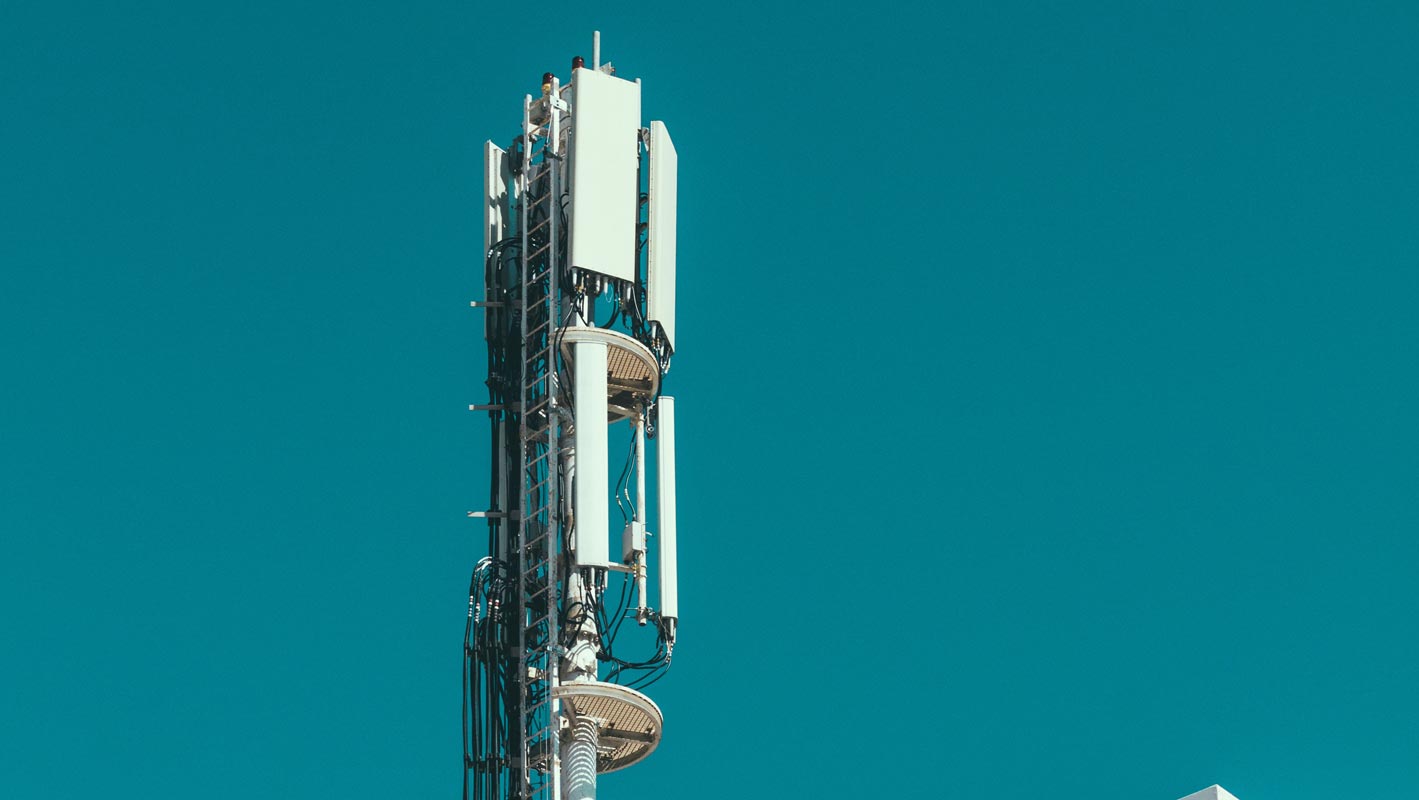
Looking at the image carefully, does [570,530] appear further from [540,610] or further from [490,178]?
[490,178]

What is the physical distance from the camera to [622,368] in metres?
62.0

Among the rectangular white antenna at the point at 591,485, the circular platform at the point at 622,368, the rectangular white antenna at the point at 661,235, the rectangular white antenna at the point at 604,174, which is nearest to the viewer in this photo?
the rectangular white antenna at the point at 591,485

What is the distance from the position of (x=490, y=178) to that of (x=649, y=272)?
4.28 m

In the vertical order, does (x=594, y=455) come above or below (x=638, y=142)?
below

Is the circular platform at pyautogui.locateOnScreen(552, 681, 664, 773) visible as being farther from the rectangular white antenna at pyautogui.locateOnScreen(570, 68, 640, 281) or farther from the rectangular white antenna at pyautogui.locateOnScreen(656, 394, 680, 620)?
the rectangular white antenna at pyautogui.locateOnScreen(570, 68, 640, 281)

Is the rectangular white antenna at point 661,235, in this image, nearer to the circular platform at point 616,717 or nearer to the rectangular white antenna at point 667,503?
the rectangular white antenna at point 667,503

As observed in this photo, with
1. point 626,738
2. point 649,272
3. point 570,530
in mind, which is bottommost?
point 626,738

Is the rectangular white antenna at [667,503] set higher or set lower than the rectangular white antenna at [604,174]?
lower

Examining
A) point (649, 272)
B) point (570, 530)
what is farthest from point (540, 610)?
point (649, 272)

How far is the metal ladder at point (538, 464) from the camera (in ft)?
192

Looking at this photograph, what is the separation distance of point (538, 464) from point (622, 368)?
2624mm

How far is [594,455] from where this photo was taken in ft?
193

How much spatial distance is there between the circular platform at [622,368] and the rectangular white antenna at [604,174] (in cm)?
143

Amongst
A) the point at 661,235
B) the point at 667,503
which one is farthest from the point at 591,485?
the point at 661,235
